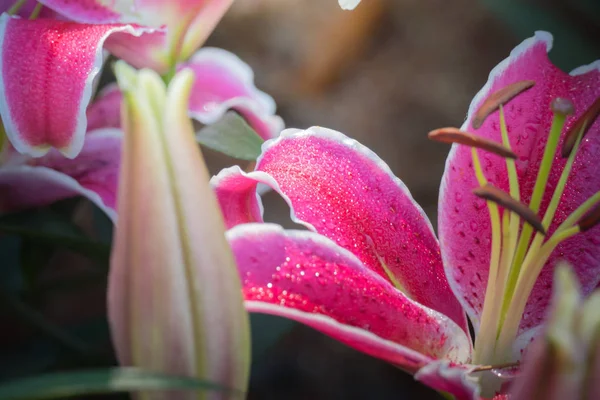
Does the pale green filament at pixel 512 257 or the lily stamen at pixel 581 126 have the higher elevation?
the lily stamen at pixel 581 126

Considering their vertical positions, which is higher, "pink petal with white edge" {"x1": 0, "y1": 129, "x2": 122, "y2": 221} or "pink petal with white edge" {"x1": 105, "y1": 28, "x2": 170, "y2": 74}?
"pink petal with white edge" {"x1": 105, "y1": 28, "x2": 170, "y2": 74}

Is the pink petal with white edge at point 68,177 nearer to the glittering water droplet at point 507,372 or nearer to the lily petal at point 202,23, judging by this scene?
the lily petal at point 202,23

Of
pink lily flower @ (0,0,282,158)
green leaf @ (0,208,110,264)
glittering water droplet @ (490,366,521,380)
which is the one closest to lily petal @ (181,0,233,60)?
pink lily flower @ (0,0,282,158)

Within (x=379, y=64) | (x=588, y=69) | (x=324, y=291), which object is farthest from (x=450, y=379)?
(x=379, y=64)

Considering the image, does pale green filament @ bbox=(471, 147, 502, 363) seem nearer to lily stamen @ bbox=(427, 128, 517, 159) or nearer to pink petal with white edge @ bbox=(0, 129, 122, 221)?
lily stamen @ bbox=(427, 128, 517, 159)

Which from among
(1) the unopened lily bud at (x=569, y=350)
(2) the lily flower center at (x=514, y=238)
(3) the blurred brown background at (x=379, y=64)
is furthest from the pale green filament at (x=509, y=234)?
(3) the blurred brown background at (x=379, y=64)

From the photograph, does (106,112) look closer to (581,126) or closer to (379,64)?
(581,126)
